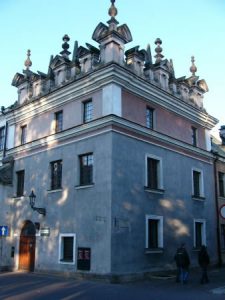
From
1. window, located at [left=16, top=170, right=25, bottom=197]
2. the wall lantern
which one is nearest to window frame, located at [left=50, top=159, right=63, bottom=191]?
the wall lantern

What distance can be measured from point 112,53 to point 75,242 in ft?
32.4

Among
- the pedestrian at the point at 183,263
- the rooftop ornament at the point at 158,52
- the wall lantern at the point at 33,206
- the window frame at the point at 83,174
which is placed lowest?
the pedestrian at the point at 183,263

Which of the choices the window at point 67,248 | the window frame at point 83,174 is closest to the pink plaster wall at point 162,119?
the window frame at point 83,174

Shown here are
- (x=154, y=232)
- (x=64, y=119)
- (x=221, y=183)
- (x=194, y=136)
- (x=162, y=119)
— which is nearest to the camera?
(x=154, y=232)

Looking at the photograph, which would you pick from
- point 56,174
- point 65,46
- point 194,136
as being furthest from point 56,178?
point 194,136

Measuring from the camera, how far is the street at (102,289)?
1348 cm

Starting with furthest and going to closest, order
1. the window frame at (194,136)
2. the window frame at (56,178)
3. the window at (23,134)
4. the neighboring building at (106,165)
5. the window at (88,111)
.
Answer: the window frame at (194,136) → the window at (23,134) → the window frame at (56,178) → the window at (88,111) → the neighboring building at (106,165)

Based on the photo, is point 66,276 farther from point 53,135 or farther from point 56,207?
point 53,135

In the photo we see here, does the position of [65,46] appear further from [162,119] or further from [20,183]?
[20,183]

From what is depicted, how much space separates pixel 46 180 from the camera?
21516 millimetres

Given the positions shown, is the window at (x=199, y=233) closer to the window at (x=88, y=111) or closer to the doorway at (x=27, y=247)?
the window at (x=88, y=111)

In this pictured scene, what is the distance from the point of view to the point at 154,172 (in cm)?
2108

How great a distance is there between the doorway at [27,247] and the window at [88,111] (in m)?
7.14

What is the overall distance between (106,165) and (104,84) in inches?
170
